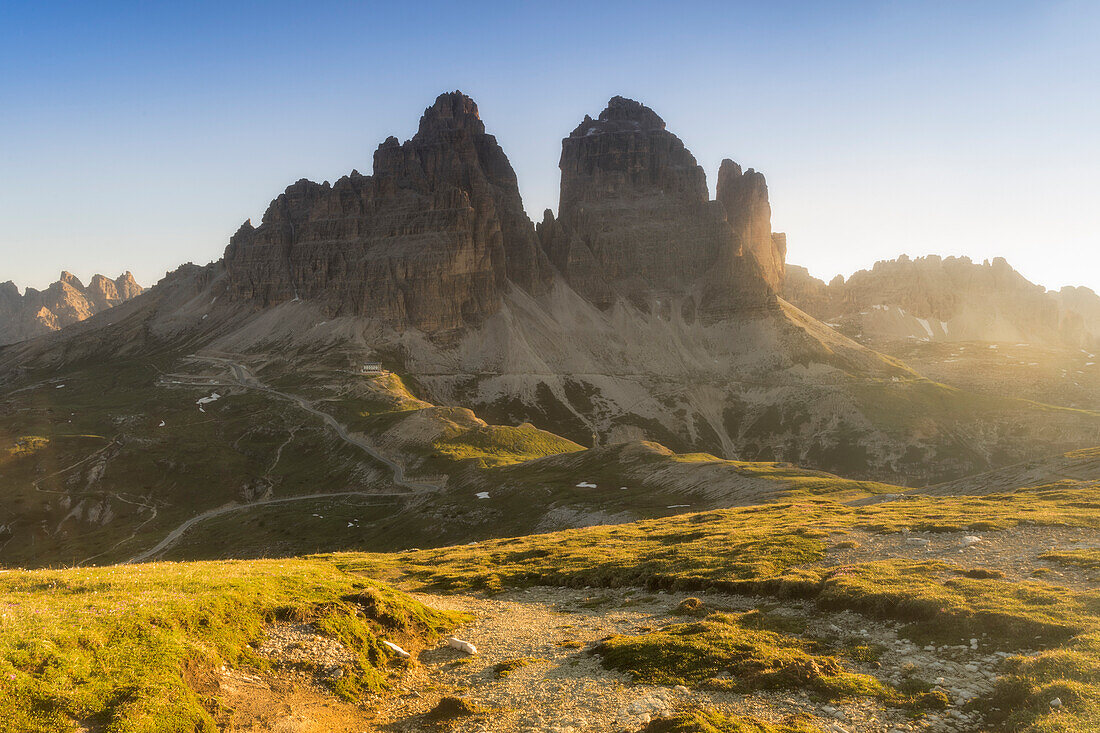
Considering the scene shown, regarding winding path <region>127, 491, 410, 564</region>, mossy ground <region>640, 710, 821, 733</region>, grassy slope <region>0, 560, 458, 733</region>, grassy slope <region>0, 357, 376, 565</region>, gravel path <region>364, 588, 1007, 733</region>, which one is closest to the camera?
grassy slope <region>0, 560, 458, 733</region>

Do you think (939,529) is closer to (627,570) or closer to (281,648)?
(627,570)

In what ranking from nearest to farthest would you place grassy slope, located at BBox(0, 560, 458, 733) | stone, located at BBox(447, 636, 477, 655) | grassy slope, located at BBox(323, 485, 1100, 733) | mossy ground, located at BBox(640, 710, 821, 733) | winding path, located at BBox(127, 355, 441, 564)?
grassy slope, located at BBox(0, 560, 458, 733) → mossy ground, located at BBox(640, 710, 821, 733) → grassy slope, located at BBox(323, 485, 1100, 733) → stone, located at BBox(447, 636, 477, 655) → winding path, located at BBox(127, 355, 441, 564)

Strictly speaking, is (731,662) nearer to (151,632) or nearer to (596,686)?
(596,686)

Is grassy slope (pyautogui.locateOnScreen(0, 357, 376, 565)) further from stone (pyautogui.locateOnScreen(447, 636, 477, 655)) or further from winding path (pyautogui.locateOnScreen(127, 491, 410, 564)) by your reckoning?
stone (pyautogui.locateOnScreen(447, 636, 477, 655))

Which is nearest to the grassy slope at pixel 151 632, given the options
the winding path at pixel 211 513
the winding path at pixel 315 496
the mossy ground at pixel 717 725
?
the mossy ground at pixel 717 725

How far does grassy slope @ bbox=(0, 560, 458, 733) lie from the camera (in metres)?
17.1

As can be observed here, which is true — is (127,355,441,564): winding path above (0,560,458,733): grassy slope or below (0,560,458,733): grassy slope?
below

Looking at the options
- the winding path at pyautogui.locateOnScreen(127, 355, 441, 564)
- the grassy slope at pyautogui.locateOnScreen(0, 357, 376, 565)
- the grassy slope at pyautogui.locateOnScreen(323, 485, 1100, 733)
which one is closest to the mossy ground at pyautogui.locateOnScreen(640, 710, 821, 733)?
the grassy slope at pyautogui.locateOnScreen(323, 485, 1100, 733)

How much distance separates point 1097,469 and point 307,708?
7606 centimetres

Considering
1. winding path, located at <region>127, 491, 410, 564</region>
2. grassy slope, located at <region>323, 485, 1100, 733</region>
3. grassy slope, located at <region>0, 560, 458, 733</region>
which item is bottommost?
winding path, located at <region>127, 491, 410, 564</region>

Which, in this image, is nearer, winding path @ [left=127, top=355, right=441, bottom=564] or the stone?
the stone

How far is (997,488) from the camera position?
217 ft

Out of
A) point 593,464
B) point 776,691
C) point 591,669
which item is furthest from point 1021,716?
point 593,464

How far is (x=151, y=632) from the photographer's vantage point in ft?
67.9
